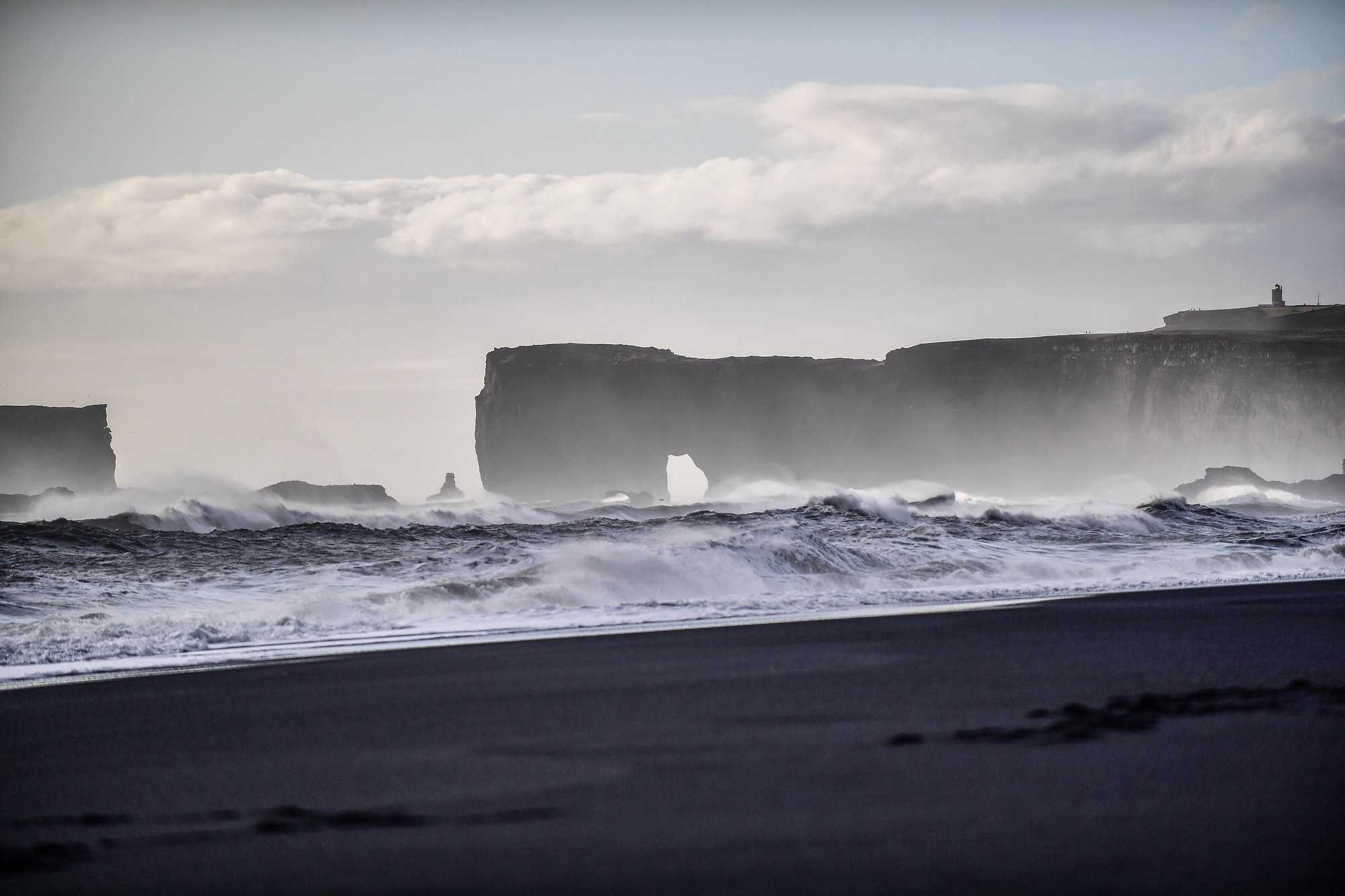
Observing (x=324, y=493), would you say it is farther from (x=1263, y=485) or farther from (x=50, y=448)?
(x=1263, y=485)

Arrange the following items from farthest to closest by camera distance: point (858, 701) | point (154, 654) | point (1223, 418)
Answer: point (1223, 418)
point (154, 654)
point (858, 701)

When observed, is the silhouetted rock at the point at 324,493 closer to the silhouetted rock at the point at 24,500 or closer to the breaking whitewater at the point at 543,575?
the silhouetted rock at the point at 24,500

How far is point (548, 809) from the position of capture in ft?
12.6

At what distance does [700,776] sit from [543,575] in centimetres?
994

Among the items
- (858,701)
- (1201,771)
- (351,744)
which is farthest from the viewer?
(858,701)

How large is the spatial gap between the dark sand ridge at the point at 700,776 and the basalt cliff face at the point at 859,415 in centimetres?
6672

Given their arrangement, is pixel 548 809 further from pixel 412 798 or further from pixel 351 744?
pixel 351 744

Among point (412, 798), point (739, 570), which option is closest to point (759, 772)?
point (412, 798)

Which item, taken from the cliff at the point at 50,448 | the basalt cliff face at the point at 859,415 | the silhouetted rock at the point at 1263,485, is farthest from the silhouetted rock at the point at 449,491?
the silhouetted rock at the point at 1263,485

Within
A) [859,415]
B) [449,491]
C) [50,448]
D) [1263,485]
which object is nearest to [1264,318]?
[1263,485]

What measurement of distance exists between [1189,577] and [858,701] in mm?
10796

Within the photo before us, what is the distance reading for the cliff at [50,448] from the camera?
54688mm

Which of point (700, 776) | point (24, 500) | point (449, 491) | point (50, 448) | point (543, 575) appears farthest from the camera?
point (449, 491)

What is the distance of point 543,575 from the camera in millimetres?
14094
